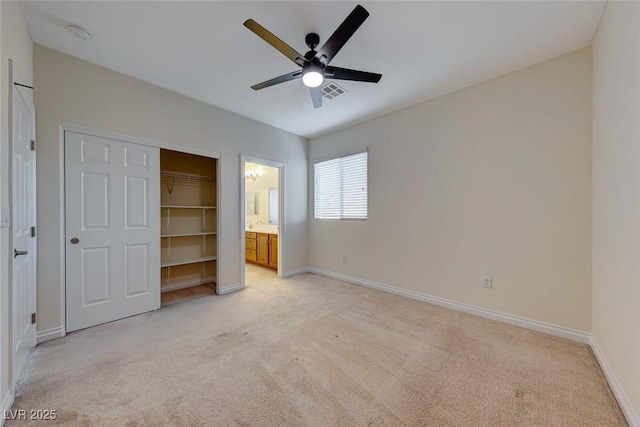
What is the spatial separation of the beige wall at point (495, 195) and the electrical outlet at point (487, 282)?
0.13 ft

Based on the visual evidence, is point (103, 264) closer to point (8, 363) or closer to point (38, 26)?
point (8, 363)

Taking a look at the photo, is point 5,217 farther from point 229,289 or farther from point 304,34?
point 229,289

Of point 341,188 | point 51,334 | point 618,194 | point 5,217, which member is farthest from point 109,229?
point 618,194

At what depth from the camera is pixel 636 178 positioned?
1.42 meters

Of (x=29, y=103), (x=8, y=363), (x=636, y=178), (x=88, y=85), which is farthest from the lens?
(x=88, y=85)

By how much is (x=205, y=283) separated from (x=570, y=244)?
487 cm

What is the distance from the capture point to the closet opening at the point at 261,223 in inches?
196

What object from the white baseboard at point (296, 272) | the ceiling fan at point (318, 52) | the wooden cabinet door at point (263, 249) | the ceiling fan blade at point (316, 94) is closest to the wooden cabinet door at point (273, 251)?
the wooden cabinet door at point (263, 249)

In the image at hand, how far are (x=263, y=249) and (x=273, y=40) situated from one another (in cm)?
426

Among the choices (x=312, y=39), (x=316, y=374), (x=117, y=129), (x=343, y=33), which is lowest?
(x=316, y=374)

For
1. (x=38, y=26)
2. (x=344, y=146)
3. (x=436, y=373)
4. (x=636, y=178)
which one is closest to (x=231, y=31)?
(x=38, y=26)

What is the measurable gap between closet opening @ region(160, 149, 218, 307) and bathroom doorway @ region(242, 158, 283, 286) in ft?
2.26

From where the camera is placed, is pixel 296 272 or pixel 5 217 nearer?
pixel 5 217

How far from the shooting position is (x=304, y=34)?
84.4 inches
